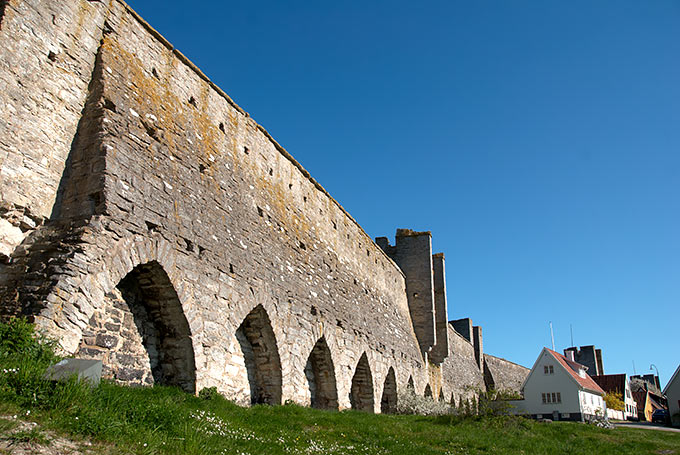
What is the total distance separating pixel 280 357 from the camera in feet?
37.1

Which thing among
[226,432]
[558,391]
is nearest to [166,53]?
[226,432]

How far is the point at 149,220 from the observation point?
8336 mm

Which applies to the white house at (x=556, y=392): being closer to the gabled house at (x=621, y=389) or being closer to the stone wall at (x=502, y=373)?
the stone wall at (x=502, y=373)

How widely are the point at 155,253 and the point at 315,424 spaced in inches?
157

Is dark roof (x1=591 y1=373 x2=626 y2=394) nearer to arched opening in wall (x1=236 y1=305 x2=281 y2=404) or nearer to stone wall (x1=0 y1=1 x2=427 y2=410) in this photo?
stone wall (x1=0 y1=1 x2=427 y2=410)

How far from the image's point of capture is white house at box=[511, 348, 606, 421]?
29.5m

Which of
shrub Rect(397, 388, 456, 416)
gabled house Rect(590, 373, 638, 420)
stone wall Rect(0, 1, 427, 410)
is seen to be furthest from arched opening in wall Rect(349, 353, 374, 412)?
gabled house Rect(590, 373, 638, 420)

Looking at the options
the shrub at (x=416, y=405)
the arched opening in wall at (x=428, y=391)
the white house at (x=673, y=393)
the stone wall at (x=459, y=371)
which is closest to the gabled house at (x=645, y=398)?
the white house at (x=673, y=393)

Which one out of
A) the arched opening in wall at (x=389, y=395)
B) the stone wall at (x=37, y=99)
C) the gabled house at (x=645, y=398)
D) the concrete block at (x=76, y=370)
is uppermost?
the stone wall at (x=37, y=99)

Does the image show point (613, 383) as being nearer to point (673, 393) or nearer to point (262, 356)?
point (673, 393)

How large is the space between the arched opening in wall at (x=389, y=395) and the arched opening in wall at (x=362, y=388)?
2148 millimetres

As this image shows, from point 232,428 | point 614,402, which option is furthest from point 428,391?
point 614,402

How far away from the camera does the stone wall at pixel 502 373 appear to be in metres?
36.4

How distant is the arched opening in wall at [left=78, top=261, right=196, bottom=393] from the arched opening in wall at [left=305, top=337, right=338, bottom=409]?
5.28 metres
